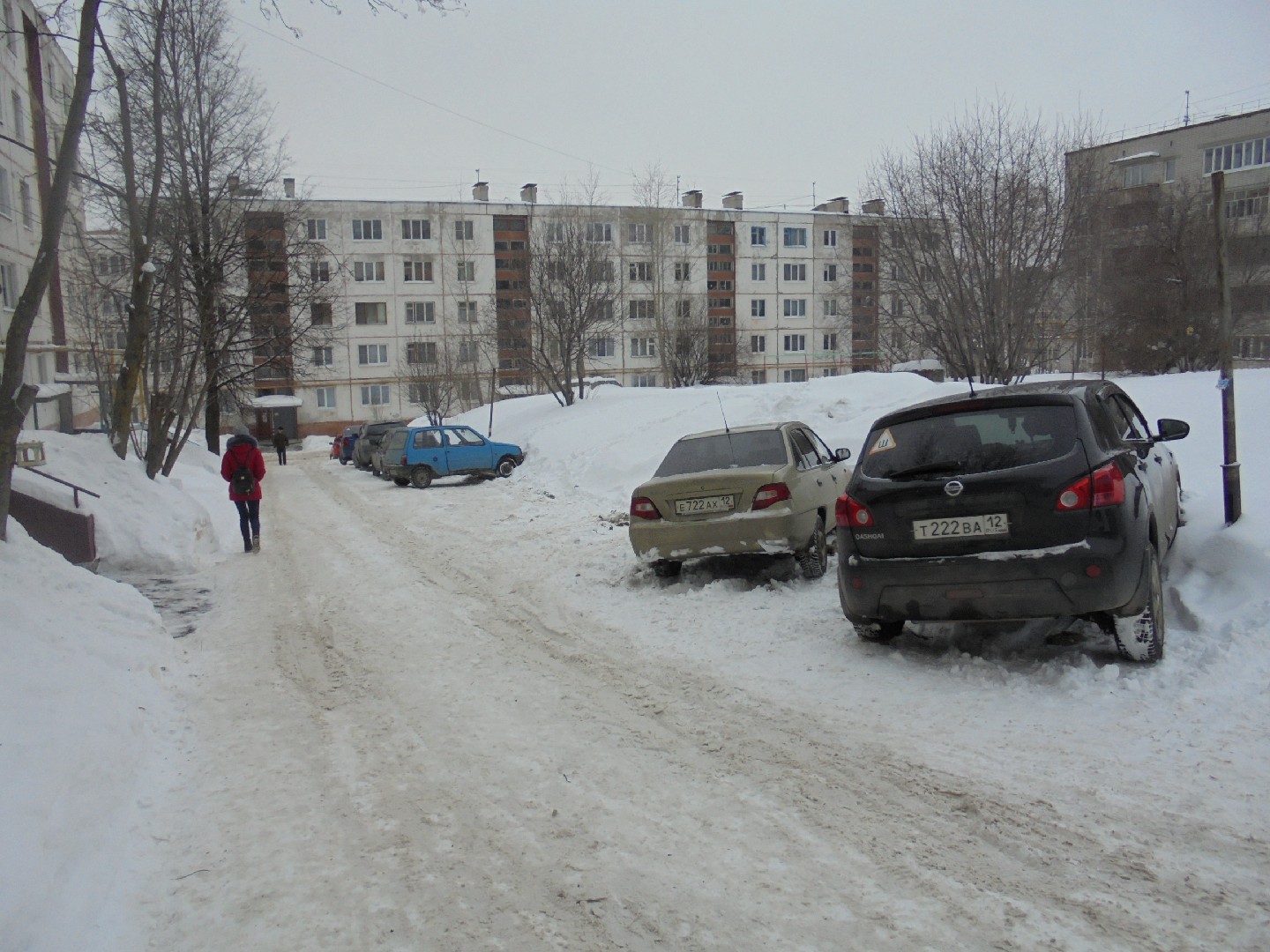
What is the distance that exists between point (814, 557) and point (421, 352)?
156ft

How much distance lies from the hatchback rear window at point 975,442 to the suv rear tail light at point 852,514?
0.23 metres

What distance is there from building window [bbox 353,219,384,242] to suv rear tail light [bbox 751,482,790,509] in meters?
56.3

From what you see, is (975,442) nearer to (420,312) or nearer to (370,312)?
(420,312)

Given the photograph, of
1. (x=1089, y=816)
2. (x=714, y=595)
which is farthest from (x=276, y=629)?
(x=1089, y=816)

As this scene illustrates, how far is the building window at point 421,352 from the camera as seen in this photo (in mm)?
51844

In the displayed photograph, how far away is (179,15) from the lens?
719 inches

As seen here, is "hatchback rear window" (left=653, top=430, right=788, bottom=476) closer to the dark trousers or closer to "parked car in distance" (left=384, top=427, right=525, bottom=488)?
the dark trousers

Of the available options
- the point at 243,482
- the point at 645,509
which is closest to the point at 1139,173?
the point at 645,509

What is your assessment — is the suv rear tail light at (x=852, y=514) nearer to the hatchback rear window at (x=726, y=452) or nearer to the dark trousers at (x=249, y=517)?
the hatchback rear window at (x=726, y=452)

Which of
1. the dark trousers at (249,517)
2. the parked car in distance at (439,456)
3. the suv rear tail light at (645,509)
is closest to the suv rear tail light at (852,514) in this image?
the suv rear tail light at (645,509)

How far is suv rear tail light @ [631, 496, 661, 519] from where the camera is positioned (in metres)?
8.72

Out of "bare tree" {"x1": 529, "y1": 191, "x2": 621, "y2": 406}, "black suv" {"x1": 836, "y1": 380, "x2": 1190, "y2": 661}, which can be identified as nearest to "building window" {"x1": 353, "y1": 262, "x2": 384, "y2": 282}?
"bare tree" {"x1": 529, "y1": 191, "x2": 621, "y2": 406}

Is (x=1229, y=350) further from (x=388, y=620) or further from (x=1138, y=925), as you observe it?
(x=388, y=620)

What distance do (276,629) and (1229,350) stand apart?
814 centimetres
